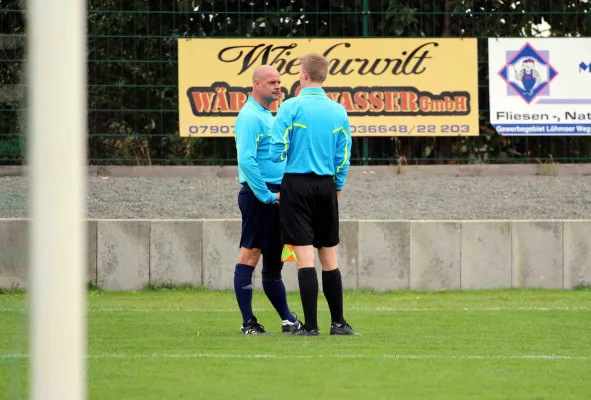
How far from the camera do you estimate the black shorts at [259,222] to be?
9977mm

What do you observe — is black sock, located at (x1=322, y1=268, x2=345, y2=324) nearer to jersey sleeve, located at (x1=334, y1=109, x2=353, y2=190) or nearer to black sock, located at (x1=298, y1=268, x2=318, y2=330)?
black sock, located at (x1=298, y1=268, x2=318, y2=330)

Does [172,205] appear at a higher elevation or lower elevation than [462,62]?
lower

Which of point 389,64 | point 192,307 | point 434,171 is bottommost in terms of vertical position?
point 192,307

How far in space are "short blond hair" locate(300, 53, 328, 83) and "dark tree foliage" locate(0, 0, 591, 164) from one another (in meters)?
7.67

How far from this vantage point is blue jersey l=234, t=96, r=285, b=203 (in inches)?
382

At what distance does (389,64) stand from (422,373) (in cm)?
1070

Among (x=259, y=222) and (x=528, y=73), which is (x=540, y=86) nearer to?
(x=528, y=73)

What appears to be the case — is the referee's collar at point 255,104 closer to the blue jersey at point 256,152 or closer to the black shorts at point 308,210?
the blue jersey at point 256,152

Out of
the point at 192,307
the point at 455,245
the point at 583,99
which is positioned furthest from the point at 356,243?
the point at 583,99

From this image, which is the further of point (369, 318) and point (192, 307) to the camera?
point (192, 307)

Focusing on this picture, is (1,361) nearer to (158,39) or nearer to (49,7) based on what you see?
(49,7)

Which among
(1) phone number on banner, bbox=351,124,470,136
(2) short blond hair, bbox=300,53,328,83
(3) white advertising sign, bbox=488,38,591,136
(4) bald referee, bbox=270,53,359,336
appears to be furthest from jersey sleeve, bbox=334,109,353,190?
(3) white advertising sign, bbox=488,38,591,136

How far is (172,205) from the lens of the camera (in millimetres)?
16109

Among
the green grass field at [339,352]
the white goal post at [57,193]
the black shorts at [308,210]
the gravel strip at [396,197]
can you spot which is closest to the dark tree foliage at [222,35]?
the gravel strip at [396,197]
